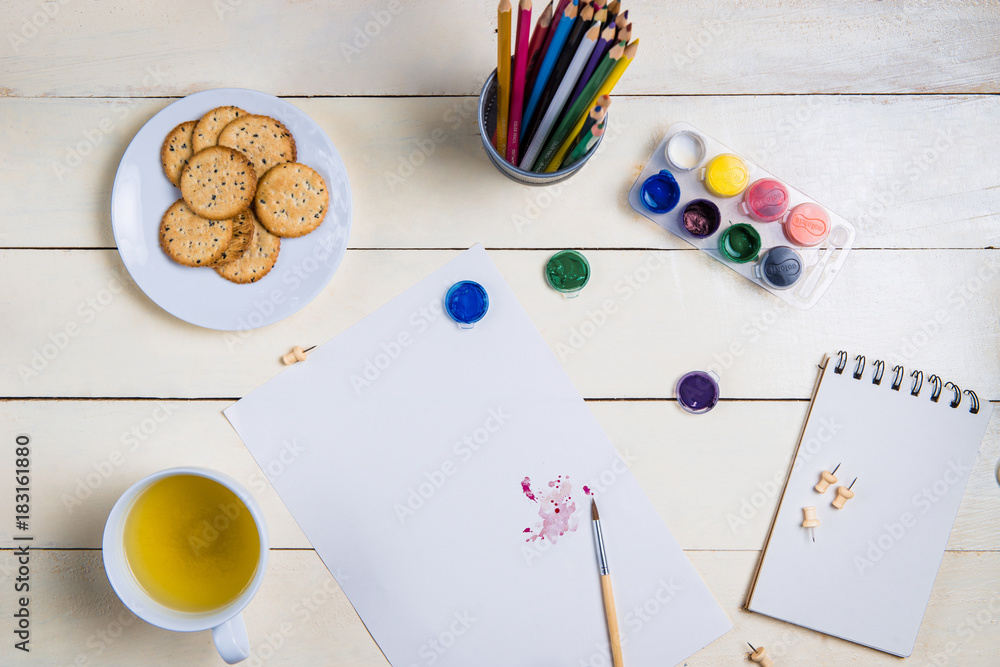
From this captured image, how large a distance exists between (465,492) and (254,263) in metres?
0.41

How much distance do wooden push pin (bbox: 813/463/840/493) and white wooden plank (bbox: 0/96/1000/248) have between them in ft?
1.09

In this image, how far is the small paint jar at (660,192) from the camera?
84cm

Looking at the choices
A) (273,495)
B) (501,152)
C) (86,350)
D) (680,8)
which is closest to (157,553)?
(273,495)

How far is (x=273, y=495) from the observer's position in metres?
0.83

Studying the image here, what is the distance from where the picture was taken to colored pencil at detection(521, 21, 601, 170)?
0.59 meters

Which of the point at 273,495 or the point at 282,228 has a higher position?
the point at 282,228

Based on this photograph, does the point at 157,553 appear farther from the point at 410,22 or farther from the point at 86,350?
the point at 410,22

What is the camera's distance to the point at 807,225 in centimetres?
85

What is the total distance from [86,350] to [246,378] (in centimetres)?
22

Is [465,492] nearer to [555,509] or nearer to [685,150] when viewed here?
[555,509]
